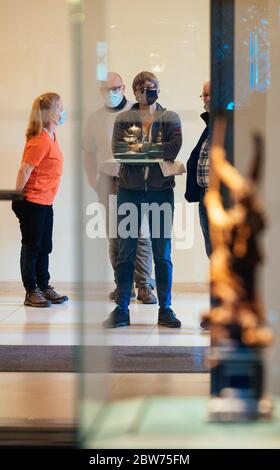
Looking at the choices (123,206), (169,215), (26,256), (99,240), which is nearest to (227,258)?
(99,240)

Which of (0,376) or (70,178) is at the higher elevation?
(70,178)

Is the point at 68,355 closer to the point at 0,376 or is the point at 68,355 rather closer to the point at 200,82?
the point at 0,376

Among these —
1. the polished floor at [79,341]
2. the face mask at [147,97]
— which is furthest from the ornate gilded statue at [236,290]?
the face mask at [147,97]

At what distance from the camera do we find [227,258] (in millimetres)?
2898

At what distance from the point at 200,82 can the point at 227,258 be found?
229 centimetres

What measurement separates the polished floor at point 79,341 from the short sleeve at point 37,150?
0.79 metres

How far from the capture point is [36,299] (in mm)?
5879

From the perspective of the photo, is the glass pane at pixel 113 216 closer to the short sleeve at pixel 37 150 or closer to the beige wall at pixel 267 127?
the beige wall at pixel 267 127

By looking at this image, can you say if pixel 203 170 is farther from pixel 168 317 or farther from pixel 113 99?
pixel 113 99

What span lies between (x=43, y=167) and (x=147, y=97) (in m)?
1.07

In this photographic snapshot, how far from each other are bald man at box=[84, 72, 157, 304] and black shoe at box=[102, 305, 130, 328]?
87 mm

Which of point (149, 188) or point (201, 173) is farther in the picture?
point (201, 173)


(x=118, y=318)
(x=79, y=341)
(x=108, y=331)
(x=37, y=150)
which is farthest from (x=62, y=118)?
(x=79, y=341)

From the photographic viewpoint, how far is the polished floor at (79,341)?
3617 mm
